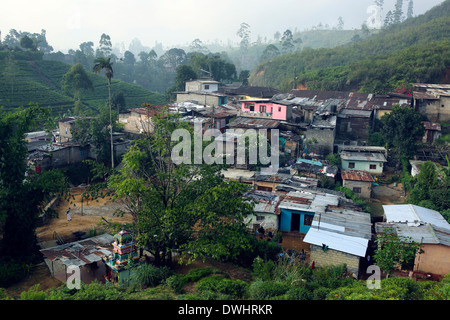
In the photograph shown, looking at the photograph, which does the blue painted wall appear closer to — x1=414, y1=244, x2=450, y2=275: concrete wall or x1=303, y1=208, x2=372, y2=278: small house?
x1=303, y1=208, x2=372, y2=278: small house

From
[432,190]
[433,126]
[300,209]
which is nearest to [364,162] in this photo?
[432,190]

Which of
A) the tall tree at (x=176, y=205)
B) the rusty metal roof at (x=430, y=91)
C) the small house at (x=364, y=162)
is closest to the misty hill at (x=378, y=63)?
the rusty metal roof at (x=430, y=91)

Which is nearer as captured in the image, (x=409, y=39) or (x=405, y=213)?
(x=405, y=213)

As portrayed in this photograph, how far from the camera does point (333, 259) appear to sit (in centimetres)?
1313

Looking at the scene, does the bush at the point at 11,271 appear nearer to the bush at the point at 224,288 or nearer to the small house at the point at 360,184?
→ the bush at the point at 224,288

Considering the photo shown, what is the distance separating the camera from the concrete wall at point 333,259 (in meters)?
12.9

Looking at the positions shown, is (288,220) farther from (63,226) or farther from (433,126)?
(433,126)

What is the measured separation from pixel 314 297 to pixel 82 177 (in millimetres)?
19870

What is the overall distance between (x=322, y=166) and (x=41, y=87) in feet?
125

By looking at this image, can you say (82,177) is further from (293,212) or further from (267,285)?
(267,285)

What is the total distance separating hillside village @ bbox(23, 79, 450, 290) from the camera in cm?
1341

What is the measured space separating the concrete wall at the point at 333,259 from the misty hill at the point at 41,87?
106 feet

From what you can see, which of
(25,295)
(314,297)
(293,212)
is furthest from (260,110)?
(25,295)
